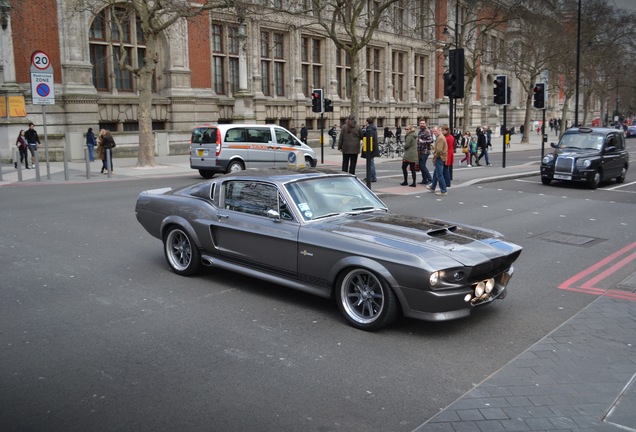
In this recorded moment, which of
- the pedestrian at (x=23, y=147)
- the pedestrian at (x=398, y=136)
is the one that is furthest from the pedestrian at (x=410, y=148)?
the pedestrian at (x=398, y=136)

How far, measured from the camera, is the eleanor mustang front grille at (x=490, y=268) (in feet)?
18.2

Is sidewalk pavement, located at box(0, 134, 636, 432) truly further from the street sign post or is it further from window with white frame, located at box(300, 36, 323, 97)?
window with white frame, located at box(300, 36, 323, 97)

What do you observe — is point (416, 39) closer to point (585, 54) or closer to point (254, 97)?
point (585, 54)

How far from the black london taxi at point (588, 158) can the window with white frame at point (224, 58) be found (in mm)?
21981

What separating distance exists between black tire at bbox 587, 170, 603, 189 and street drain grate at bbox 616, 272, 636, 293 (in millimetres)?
11232

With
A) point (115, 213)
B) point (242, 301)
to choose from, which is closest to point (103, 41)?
point (115, 213)

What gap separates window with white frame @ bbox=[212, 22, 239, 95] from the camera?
117 feet

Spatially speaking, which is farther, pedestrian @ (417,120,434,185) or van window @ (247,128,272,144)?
van window @ (247,128,272,144)

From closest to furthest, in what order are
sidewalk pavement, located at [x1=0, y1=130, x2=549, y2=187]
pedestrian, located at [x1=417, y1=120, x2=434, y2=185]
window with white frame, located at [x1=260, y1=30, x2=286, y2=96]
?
pedestrian, located at [x1=417, y1=120, x2=434, y2=185] < sidewalk pavement, located at [x1=0, y1=130, x2=549, y2=187] < window with white frame, located at [x1=260, y1=30, x2=286, y2=96]

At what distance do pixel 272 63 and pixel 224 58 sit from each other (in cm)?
423

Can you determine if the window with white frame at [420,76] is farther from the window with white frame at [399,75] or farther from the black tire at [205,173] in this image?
the black tire at [205,173]

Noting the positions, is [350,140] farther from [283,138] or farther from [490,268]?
[490,268]

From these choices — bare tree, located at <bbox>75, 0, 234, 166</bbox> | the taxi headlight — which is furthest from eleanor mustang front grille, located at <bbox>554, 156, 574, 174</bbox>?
the taxi headlight

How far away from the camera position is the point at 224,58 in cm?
3600
